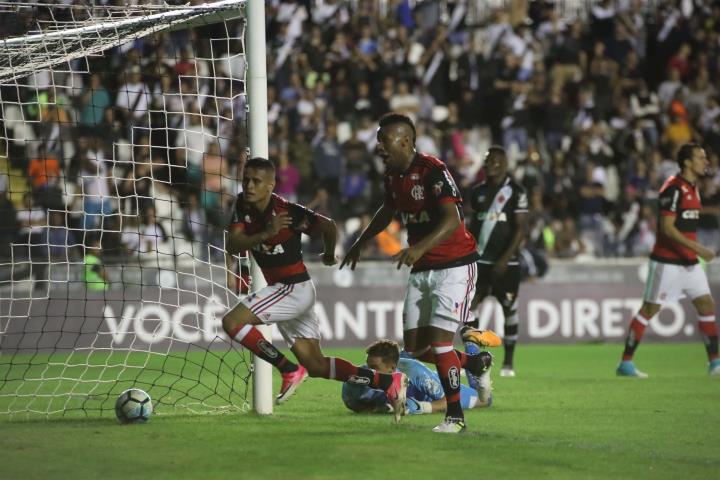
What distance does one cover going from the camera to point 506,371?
12.7 metres

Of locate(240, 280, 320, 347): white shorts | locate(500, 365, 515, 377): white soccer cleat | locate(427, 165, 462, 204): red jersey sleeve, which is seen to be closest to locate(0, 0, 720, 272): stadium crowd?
locate(500, 365, 515, 377): white soccer cleat

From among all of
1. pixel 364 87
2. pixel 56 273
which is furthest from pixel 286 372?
pixel 364 87

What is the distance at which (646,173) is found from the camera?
20.2 meters

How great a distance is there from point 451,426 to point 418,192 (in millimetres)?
1604

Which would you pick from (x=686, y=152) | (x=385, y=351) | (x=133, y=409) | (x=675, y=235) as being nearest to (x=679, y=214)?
(x=675, y=235)

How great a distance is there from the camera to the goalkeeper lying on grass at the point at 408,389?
9.01 metres

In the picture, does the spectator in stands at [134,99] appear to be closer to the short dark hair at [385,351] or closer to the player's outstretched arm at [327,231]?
the short dark hair at [385,351]

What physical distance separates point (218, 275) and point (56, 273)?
2.43 meters

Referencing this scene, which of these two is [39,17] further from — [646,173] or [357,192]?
[646,173]

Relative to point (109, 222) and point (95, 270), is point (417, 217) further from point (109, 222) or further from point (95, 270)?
point (109, 222)

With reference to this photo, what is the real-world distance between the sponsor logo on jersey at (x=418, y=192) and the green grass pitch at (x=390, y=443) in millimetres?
1602

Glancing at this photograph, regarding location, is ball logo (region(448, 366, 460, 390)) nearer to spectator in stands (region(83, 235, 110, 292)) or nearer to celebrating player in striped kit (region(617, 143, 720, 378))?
celebrating player in striped kit (region(617, 143, 720, 378))

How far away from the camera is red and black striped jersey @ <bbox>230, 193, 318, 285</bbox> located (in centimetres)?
827

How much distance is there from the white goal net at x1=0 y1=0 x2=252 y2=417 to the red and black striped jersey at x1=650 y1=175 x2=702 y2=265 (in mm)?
4473
